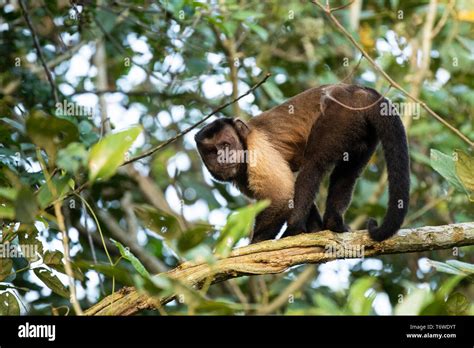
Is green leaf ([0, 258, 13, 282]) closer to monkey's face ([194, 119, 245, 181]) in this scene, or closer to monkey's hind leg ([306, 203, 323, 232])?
monkey's face ([194, 119, 245, 181])

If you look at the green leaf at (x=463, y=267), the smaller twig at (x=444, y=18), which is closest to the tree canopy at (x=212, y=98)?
the smaller twig at (x=444, y=18)

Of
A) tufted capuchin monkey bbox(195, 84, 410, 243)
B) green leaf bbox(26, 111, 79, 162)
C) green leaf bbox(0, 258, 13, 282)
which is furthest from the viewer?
tufted capuchin monkey bbox(195, 84, 410, 243)

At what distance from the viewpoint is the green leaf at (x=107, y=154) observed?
234cm

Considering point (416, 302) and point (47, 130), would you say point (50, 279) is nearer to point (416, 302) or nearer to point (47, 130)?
point (47, 130)

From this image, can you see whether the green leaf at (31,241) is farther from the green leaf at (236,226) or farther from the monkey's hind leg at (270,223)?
the monkey's hind leg at (270,223)

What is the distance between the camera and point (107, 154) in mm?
2346

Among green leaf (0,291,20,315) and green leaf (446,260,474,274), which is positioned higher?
green leaf (446,260,474,274)

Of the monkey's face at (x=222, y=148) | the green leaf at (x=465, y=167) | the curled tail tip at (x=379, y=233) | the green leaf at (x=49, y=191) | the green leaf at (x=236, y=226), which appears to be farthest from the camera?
the monkey's face at (x=222, y=148)

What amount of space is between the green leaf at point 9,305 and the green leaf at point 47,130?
5.56 ft

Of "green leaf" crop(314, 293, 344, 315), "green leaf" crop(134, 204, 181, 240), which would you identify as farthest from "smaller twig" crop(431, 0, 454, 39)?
"green leaf" crop(314, 293, 344, 315)

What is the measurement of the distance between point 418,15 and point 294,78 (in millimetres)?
2477

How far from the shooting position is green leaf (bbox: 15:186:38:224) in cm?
244
